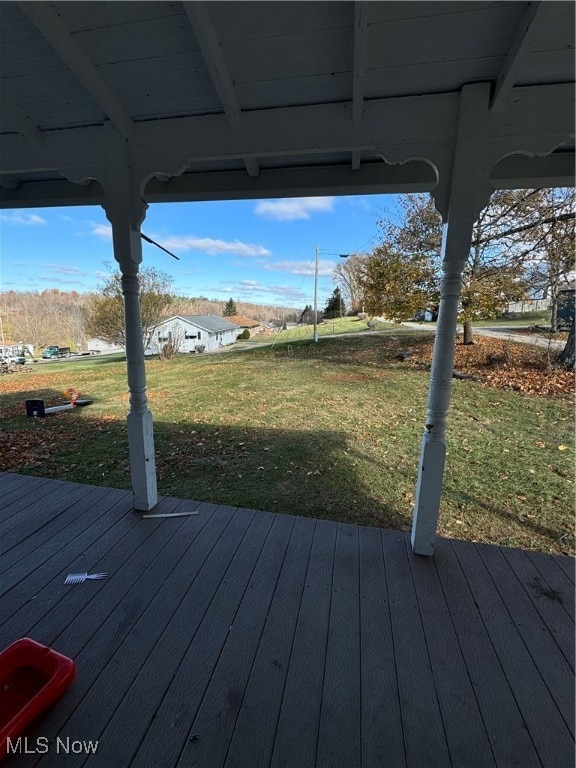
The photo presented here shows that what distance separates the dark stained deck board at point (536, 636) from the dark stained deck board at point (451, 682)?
299 mm

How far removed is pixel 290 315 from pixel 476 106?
55551 millimetres

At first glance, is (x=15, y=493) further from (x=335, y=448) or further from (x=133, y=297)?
(x=335, y=448)

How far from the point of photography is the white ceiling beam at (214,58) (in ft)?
4.11

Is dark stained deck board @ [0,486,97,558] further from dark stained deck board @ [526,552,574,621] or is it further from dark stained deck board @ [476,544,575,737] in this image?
dark stained deck board @ [526,552,574,621]

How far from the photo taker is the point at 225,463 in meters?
3.83

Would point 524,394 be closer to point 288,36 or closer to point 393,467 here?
point 393,467

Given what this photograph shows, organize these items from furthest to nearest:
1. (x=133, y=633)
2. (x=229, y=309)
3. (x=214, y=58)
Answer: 1. (x=229, y=309)
2. (x=133, y=633)
3. (x=214, y=58)

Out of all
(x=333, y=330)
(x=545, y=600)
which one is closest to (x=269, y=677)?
(x=545, y=600)

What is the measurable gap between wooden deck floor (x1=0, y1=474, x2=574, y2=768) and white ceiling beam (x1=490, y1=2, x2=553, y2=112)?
7.69 ft

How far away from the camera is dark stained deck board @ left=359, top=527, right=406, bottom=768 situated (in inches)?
44.1

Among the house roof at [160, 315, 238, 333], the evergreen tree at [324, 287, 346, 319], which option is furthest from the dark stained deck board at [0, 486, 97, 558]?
the evergreen tree at [324, 287, 346, 319]

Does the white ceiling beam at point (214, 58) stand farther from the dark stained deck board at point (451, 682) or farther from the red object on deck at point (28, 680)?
the dark stained deck board at point (451, 682)

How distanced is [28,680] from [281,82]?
268cm

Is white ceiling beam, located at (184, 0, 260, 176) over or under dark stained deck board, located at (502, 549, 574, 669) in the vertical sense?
over
